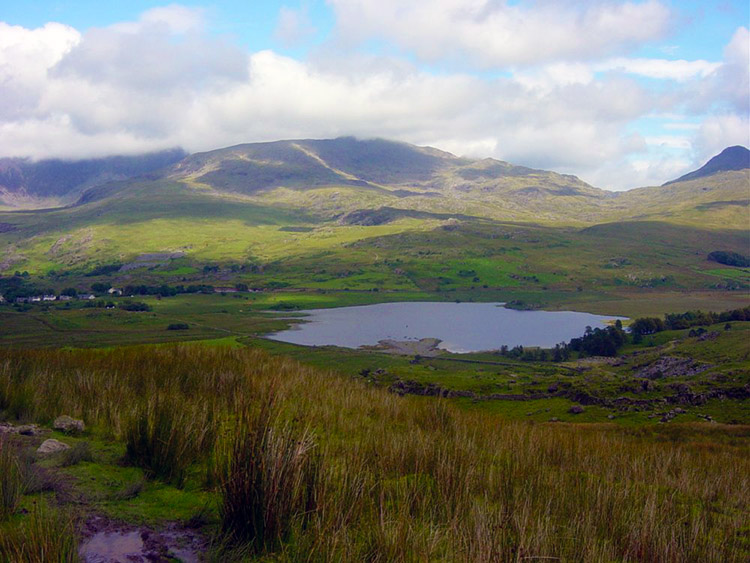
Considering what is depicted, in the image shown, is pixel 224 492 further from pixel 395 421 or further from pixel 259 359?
pixel 259 359

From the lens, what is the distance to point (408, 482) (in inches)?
224

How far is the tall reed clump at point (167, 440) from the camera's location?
5855mm

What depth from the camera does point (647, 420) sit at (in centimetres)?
2380

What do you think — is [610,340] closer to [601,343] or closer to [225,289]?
[601,343]

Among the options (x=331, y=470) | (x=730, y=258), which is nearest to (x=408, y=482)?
(x=331, y=470)

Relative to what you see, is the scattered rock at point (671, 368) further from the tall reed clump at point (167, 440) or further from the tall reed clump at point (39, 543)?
the tall reed clump at point (39, 543)

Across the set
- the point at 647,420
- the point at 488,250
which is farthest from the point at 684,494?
the point at 488,250

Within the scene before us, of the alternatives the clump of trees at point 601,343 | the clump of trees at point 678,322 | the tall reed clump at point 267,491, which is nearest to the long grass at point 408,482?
the tall reed clump at point 267,491

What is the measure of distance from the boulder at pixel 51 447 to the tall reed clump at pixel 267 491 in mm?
2740

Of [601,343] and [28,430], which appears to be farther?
[601,343]

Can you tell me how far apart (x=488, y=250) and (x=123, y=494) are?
527ft

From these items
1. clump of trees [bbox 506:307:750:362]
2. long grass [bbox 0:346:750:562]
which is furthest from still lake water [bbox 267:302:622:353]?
long grass [bbox 0:346:750:562]

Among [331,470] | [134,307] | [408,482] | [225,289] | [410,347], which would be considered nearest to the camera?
[331,470]

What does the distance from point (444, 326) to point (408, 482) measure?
77.1 m
